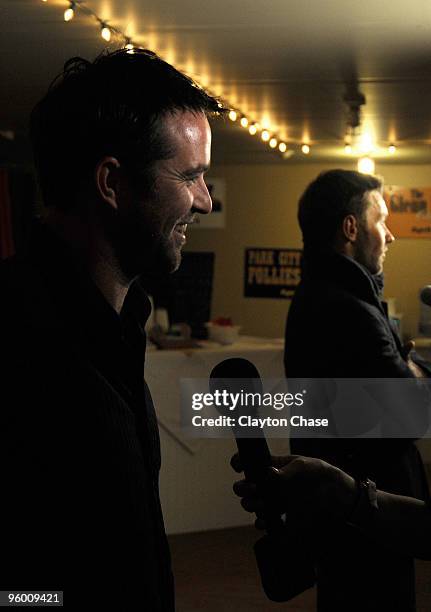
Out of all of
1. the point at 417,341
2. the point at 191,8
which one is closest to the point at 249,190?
the point at 417,341

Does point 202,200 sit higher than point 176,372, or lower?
higher

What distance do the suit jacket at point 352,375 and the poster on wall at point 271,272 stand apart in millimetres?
5075

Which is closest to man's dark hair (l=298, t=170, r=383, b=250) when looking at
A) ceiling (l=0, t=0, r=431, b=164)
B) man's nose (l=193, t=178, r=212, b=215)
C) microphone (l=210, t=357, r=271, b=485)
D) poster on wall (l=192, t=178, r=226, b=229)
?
ceiling (l=0, t=0, r=431, b=164)

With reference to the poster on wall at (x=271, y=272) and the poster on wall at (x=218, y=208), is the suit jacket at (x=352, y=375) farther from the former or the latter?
the poster on wall at (x=218, y=208)

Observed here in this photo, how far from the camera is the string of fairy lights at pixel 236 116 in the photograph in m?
2.72

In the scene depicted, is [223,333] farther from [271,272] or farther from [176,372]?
[271,272]

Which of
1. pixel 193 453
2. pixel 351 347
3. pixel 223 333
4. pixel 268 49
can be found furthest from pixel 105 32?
pixel 193 453

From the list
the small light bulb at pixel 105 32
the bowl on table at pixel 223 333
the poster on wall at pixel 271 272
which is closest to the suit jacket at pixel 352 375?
the small light bulb at pixel 105 32

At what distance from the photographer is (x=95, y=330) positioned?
0.83 meters

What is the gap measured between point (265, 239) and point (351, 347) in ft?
17.4

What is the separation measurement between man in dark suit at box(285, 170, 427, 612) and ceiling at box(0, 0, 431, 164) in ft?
3.15

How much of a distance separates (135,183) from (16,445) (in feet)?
0.99

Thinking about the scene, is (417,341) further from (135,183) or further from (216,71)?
(135,183)

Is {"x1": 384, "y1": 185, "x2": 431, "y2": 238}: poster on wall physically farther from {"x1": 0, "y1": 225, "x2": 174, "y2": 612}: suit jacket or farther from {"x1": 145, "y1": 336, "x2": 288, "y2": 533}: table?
{"x1": 0, "y1": 225, "x2": 174, "y2": 612}: suit jacket
